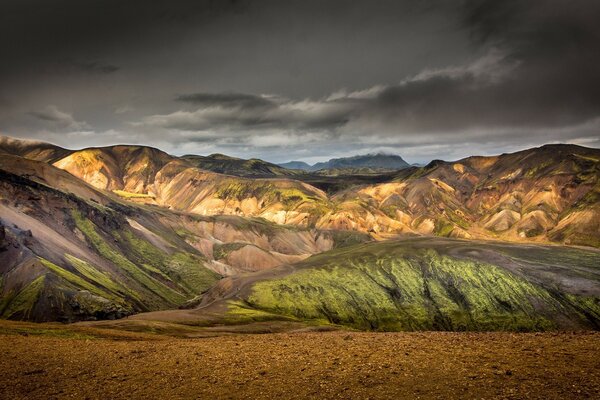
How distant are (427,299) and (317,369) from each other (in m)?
163

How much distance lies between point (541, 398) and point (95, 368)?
30645 mm

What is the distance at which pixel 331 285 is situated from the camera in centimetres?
18762

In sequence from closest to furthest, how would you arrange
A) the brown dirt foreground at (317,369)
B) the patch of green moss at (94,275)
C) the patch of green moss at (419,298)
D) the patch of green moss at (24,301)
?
1. the brown dirt foreground at (317,369)
2. the patch of green moss at (24,301)
3. the patch of green moss at (419,298)
4. the patch of green moss at (94,275)

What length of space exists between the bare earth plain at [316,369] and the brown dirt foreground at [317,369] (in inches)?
2.6

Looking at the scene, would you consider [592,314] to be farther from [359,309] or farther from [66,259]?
[66,259]

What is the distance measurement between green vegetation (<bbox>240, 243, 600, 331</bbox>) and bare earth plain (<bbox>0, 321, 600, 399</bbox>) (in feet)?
406

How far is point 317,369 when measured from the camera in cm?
3089

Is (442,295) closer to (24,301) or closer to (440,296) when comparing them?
(440,296)

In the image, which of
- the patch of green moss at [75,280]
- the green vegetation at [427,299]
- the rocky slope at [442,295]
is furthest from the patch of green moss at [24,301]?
the green vegetation at [427,299]

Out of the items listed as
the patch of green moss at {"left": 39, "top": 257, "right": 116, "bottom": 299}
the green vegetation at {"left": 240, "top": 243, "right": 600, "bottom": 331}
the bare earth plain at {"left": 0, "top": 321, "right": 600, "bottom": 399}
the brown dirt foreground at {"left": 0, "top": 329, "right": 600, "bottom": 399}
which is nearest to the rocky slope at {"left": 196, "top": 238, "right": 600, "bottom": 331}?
the green vegetation at {"left": 240, "top": 243, "right": 600, "bottom": 331}

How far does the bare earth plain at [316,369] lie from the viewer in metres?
25.6

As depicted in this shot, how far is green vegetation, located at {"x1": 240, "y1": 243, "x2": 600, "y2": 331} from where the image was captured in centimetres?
16500

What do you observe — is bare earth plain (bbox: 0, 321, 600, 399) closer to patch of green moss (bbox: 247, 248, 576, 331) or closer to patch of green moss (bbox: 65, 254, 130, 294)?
patch of green moss (bbox: 247, 248, 576, 331)

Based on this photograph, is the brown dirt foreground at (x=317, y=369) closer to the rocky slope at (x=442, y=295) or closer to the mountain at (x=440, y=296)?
the mountain at (x=440, y=296)
